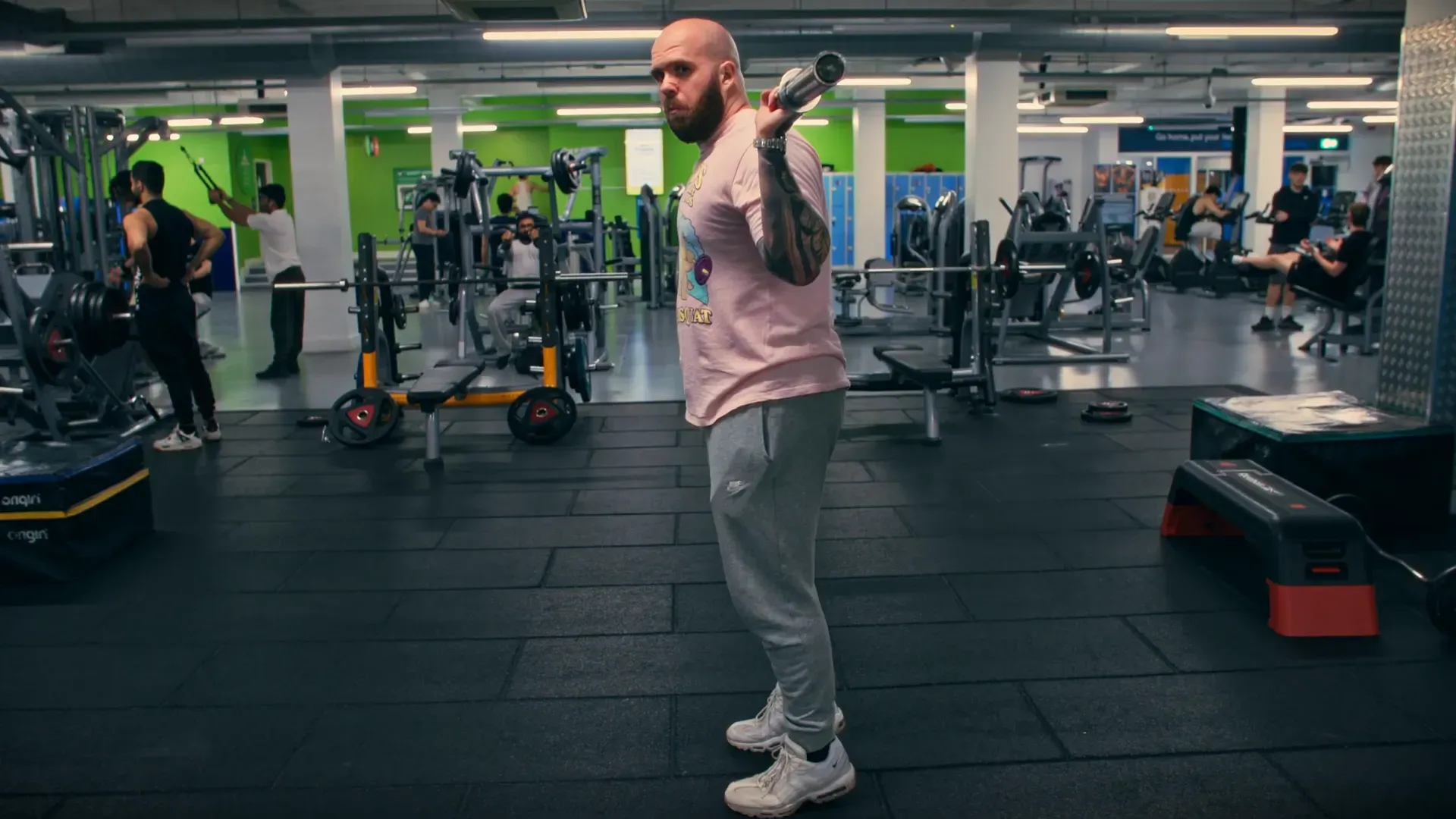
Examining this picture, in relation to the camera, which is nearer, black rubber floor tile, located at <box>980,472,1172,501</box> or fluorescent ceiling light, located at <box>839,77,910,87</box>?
black rubber floor tile, located at <box>980,472,1172,501</box>

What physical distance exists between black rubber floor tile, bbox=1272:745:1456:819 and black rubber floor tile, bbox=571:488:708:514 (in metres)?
2.10

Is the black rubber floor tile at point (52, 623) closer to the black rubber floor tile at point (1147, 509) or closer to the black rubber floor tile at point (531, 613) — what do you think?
the black rubber floor tile at point (531, 613)

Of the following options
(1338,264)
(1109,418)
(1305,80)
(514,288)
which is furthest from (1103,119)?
(1109,418)

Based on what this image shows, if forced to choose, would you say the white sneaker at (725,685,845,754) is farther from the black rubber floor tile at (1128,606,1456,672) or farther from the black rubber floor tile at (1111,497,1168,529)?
the black rubber floor tile at (1111,497,1168,529)

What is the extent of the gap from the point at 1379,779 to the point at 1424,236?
260cm

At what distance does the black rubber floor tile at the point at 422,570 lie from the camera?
117 inches

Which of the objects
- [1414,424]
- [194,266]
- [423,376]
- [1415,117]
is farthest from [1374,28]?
[194,266]

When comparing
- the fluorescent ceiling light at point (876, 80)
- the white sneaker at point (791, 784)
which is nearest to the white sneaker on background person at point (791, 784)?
the white sneaker at point (791, 784)

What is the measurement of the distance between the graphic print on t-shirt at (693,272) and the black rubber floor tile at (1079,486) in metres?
2.34

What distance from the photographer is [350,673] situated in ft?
7.80

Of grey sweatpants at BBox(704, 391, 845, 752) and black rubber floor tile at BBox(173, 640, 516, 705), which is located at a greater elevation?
grey sweatpants at BBox(704, 391, 845, 752)

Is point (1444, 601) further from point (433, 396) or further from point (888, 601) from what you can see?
point (433, 396)

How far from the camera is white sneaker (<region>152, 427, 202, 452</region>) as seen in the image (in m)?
4.77

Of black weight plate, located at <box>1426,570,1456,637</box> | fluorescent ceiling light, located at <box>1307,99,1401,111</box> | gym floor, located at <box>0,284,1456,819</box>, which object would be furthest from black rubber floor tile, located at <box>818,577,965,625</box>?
fluorescent ceiling light, located at <box>1307,99,1401,111</box>
